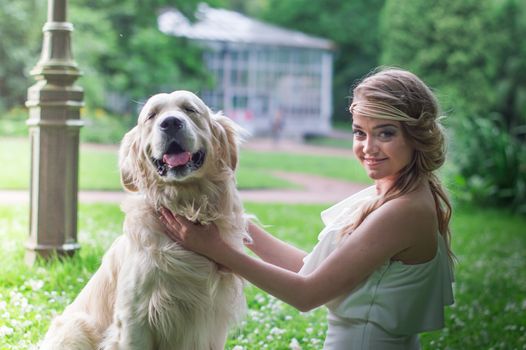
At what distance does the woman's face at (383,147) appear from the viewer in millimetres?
2746

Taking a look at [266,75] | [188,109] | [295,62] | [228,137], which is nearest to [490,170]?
[228,137]

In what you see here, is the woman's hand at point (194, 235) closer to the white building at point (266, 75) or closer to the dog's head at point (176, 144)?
the dog's head at point (176, 144)

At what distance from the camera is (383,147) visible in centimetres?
274

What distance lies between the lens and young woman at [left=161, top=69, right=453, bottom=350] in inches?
106

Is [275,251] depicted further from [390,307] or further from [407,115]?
[407,115]

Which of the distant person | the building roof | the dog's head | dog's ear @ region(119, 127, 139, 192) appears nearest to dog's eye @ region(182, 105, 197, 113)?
the dog's head

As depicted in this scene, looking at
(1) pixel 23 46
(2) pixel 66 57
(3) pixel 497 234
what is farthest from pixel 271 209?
(1) pixel 23 46

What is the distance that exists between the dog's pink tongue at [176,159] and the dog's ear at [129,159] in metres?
0.21

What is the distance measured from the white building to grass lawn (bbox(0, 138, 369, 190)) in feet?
27.9

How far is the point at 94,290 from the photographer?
3047 mm

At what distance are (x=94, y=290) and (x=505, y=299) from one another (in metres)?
4.43

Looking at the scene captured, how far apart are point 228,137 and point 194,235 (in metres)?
0.53

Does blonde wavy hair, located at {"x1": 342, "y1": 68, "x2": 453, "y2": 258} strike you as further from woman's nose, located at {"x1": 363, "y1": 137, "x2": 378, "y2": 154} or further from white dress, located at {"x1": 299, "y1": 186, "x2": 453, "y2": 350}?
white dress, located at {"x1": 299, "y1": 186, "x2": 453, "y2": 350}

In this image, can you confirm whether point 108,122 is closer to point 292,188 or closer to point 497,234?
point 292,188
